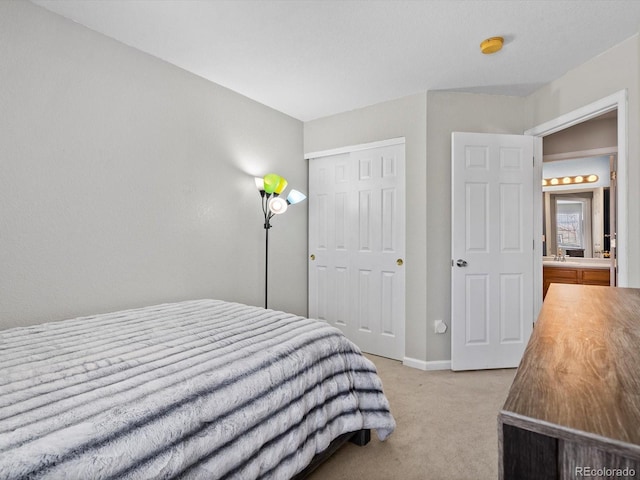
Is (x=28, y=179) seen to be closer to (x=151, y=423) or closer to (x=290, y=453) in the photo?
(x=151, y=423)

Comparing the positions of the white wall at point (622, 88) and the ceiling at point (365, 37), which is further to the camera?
the white wall at point (622, 88)

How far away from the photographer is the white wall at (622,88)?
215cm

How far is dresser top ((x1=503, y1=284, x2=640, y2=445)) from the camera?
0.44 meters

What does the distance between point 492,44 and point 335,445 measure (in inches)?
101

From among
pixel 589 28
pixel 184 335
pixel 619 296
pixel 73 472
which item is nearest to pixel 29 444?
pixel 73 472

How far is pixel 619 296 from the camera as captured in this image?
1460 mm

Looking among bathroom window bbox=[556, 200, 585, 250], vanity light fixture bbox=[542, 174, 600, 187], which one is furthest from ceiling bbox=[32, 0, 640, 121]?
bathroom window bbox=[556, 200, 585, 250]

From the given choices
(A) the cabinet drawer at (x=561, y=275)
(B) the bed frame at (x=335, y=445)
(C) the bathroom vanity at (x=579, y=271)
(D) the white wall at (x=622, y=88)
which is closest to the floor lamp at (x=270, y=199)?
(B) the bed frame at (x=335, y=445)

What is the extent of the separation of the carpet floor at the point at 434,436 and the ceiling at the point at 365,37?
2.41 m

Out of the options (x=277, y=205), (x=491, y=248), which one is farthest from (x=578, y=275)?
(x=277, y=205)

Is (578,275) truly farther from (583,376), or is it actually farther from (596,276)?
(583,376)

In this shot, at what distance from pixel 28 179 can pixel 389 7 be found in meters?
2.21

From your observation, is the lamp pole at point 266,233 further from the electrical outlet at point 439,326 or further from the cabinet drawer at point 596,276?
the cabinet drawer at point 596,276

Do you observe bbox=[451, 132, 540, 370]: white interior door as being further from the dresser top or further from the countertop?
the dresser top
